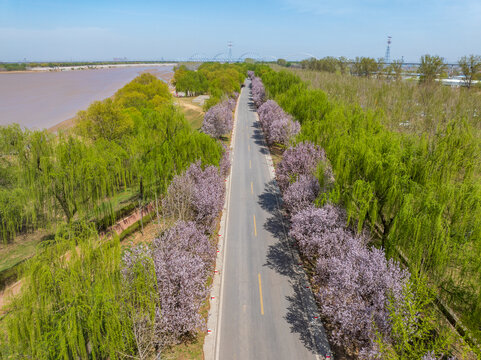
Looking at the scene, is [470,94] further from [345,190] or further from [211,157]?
[211,157]

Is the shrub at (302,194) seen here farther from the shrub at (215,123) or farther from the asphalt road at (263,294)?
the shrub at (215,123)

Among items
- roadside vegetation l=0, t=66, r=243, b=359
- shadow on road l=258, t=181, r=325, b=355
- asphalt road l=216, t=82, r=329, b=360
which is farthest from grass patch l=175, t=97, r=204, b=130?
asphalt road l=216, t=82, r=329, b=360

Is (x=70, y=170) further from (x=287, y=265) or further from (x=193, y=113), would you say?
(x=193, y=113)

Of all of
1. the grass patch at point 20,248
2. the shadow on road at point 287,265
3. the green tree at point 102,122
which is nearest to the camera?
the shadow on road at point 287,265

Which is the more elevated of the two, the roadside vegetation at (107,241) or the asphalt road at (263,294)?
the roadside vegetation at (107,241)

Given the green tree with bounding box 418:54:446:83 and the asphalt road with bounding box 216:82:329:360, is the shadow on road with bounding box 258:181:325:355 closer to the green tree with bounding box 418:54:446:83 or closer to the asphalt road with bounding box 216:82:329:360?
the asphalt road with bounding box 216:82:329:360

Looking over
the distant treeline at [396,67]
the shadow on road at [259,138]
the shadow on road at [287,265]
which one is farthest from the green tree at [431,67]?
the shadow on road at [287,265]

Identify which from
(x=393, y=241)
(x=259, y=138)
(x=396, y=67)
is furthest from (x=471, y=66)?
(x=393, y=241)

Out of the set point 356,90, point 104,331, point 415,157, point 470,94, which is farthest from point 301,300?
point 356,90
